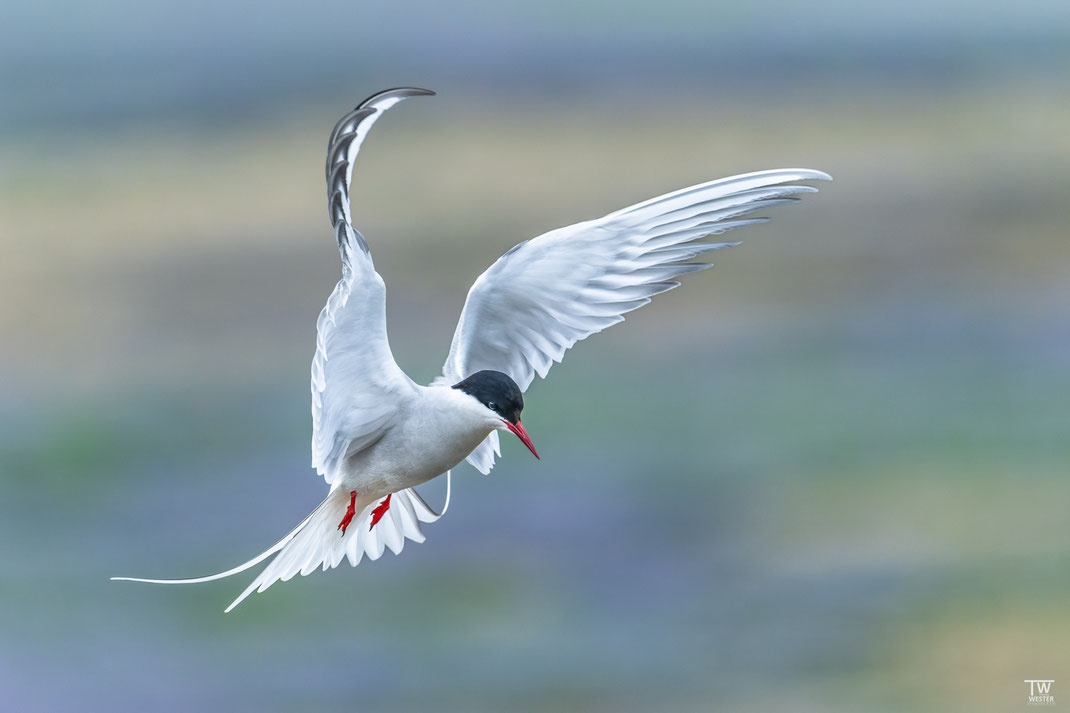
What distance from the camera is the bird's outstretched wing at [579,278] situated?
10.5ft

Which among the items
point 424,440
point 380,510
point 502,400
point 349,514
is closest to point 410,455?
point 424,440

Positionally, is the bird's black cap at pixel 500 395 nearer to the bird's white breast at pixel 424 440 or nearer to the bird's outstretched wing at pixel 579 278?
the bird's white breast at pixel 424 440

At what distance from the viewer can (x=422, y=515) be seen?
362 centimetres

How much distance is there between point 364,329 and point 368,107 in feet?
1.42

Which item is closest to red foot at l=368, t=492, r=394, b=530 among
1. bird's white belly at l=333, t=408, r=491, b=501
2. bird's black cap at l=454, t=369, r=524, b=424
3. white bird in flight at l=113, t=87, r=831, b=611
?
white bird in flight at l=113, t=87, r=831, b=611

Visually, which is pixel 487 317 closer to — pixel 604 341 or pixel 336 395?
pixel 336 395

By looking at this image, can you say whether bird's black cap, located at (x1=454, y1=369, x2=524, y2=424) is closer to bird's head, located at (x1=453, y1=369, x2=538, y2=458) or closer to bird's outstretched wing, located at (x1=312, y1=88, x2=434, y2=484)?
bird's head, located at (x1=453, y1=369, x2=538, y2=458)

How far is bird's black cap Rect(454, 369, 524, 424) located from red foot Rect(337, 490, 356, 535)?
1.49 feet

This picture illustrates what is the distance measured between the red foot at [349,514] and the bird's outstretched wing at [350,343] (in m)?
0.09

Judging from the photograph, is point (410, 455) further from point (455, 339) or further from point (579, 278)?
point (579, 278)

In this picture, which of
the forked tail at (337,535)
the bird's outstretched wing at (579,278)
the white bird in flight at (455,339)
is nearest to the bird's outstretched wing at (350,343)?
the white bird in flight at (455,339)

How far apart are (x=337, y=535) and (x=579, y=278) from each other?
811mm

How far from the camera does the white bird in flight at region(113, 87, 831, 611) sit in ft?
9.29

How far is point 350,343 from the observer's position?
2.92m
